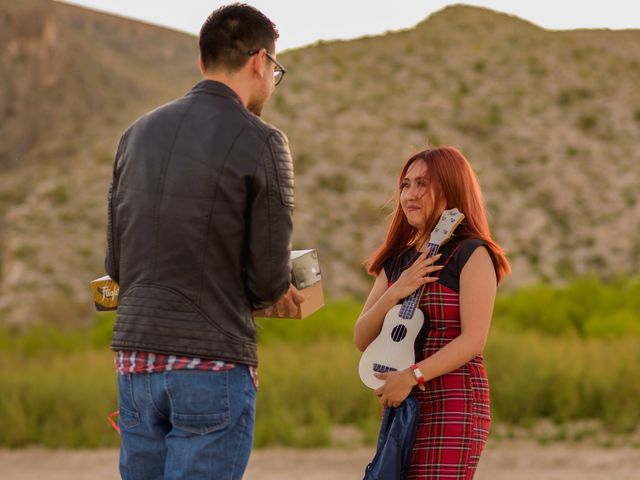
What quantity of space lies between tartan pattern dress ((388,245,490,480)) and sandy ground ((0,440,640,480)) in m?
6.71

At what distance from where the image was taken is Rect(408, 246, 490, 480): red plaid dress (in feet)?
10.8

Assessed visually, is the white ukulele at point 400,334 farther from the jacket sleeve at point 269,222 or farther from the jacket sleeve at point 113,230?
the jacket sleeve at point 113,230

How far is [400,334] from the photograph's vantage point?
337 centimetres

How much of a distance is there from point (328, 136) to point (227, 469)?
37648mm

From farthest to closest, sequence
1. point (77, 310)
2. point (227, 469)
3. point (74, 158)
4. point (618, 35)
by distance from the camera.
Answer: point (618, 35) < point (74, 158) < point (77, 310) < point (227, 469)

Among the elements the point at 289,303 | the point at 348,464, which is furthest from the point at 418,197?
the point at 348,464

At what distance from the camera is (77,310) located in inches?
940

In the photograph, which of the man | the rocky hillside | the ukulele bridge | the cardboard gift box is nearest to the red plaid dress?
the ukulele bridge

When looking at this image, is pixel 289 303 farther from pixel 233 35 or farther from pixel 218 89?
pixel 233 35

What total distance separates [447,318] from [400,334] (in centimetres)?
16

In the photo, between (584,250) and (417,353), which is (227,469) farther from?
(584,250)

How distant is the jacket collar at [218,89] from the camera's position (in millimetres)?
2990

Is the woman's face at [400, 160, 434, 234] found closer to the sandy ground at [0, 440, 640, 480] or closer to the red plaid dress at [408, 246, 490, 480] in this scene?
the red plaid dress at [408, 246, 490, 480]

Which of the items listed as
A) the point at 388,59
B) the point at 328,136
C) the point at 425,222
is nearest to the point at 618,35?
the point at 388,59
